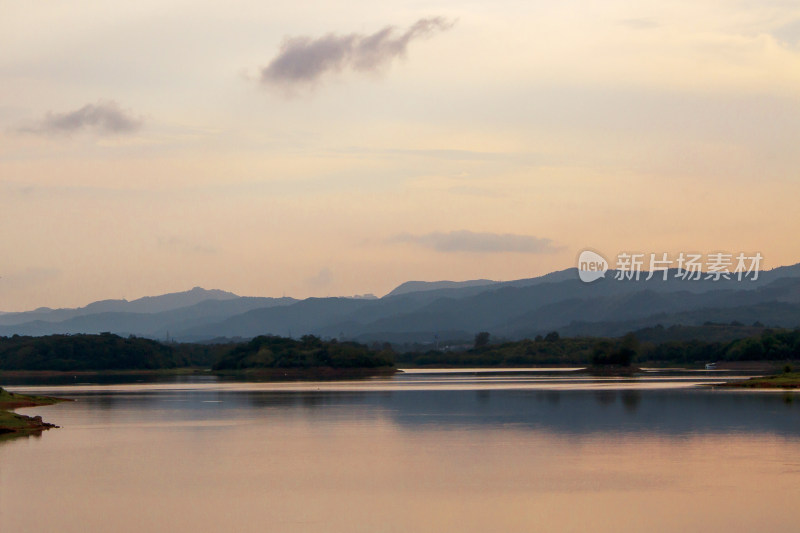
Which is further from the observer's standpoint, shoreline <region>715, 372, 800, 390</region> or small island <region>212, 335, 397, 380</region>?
small island <region>212, 335, 397, 380</region>

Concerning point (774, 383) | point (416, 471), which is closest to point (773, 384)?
point (774, 383)

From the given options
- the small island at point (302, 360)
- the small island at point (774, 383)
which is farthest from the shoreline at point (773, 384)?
the small island at point (302, 360)

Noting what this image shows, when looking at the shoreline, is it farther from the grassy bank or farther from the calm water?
the calm water

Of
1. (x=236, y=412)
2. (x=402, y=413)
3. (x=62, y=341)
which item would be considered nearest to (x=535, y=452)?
(x=402, y=413)

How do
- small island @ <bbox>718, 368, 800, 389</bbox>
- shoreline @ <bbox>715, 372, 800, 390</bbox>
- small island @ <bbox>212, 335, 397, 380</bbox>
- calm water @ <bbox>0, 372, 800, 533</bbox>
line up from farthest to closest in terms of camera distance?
small island @ <bbox>212, 335, 397, 380</bbox> → small island @ <bbox>718, 368, 800, 389</bbox> → shoreline @ <bbox>715, 372, 800, 390</bbox> → calm water @ <bbox>0, 372, 800, 533</bbox>

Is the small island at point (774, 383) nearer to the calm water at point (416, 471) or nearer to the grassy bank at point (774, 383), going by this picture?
the grassy bank at point (774, 383)

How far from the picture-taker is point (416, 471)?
29.7m

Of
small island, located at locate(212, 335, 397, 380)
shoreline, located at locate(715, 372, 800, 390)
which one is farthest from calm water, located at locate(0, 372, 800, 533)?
small island, located at locate(212, 335, 397, 380)

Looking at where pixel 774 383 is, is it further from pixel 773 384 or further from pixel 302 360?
pixel 302 360

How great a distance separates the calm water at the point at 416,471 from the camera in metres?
22.3

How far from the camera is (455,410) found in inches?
2172

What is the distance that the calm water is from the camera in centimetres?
2227

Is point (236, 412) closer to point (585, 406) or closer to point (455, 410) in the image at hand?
point (455, 410)

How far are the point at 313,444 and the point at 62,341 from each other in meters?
144
